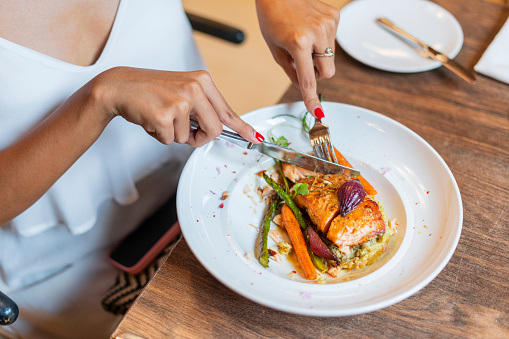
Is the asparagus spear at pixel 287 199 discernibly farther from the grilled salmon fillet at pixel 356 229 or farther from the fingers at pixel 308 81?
the fingers at pixel 308 81

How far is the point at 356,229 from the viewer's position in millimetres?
958

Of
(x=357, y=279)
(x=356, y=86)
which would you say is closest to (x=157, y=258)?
(x=357, y=279)

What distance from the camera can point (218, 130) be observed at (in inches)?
38.1

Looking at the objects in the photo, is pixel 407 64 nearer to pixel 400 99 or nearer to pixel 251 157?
pixel 400 99

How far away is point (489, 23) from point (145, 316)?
1473 millimetres

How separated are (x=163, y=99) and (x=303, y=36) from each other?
1.43ft

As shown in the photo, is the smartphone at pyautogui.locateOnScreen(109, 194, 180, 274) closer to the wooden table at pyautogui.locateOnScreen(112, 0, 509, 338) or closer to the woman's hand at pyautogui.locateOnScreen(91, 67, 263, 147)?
the wooden table at pyautogui.locateOnScreen(112, 0, 509, 338)

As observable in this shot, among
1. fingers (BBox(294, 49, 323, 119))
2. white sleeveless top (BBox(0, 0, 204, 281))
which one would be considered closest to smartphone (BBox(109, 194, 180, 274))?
white sleeveless top (BBox(0, 0, 204, 281))

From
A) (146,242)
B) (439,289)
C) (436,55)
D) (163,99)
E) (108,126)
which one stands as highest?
(436,55)

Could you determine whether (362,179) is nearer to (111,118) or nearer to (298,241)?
(298,241)

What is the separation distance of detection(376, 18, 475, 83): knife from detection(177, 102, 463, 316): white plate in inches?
14.4

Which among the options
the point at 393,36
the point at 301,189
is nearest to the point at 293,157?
the point at 301,189

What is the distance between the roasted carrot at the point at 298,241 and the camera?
933mm

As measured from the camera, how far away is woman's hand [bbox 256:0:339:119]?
3.68ft
